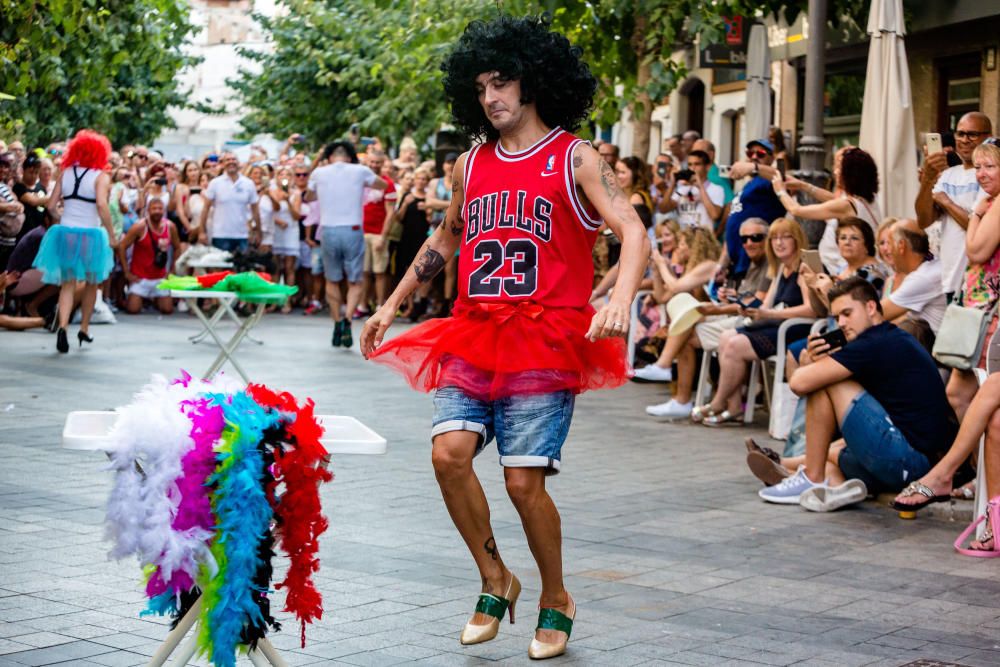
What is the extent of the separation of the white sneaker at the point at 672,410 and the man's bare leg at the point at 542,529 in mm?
6674

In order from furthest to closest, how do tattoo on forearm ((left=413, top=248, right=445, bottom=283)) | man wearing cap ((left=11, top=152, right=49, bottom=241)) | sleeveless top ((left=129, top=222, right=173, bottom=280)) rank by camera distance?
sleeveless top ((left=129, top=222, right=173, bottom=280)) → man wearing cap ((left=11, top=152, right=49, bottom=241)) → tattoo on forearm ((left=413, top=248, right=445, bottom=283))

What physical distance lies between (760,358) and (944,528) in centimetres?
352

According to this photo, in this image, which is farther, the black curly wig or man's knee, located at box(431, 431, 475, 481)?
the black curly wig

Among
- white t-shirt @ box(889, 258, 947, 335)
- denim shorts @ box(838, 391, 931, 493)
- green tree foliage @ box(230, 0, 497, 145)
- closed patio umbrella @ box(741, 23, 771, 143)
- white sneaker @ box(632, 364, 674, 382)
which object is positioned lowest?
white sneaker @ box(632, 364, 674, 382)

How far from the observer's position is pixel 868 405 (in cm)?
793

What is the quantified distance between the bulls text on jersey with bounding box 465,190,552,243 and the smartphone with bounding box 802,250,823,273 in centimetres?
554

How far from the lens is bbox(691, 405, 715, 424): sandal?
11.4 meters

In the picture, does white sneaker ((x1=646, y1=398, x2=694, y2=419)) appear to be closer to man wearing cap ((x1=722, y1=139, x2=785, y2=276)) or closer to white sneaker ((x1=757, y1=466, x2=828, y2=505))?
man wearing cap ((x1=722, y1=139, x2=785, y2=276))

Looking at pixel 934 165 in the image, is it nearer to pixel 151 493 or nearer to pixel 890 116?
pixel 890 116

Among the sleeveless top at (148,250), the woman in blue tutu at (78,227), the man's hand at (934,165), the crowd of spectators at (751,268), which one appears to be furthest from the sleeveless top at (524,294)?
the sleeveless top at (148,250)

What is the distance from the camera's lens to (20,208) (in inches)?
684

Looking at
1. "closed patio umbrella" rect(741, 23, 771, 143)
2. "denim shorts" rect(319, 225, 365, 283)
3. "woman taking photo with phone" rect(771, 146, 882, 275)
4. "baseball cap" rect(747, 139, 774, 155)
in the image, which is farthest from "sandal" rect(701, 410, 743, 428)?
"denim shorts" rect(319, 225, 365, 283)

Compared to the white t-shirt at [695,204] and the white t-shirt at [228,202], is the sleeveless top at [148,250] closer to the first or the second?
the white t-shirt at [228,202]

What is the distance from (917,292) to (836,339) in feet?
4.26
